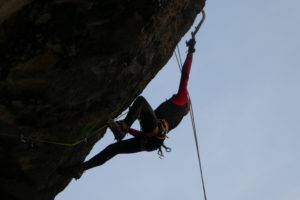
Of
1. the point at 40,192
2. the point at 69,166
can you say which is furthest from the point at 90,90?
the point at 40,192

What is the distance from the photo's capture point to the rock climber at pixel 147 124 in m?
5.84

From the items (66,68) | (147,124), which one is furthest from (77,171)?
(66,68)

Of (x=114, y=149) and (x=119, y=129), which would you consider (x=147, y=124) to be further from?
(x=114, y=149)

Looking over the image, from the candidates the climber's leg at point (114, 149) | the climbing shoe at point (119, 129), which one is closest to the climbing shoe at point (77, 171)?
the climber's leg at point (114, 149)

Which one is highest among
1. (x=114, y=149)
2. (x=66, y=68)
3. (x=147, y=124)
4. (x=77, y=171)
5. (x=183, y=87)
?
(x=183, y=87)

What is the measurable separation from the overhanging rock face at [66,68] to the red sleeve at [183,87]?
0.58 metres

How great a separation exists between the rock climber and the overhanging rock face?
40 cm

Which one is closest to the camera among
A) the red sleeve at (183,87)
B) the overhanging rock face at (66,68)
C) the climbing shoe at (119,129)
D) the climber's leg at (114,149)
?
the overhanging rock face at (66,68)

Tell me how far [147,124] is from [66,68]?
174 centimetres

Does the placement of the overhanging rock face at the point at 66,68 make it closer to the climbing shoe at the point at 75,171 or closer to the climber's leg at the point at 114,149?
the climbing shoe at the point at 75,171

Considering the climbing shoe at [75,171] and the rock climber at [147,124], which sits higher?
the rock climber at [147,124]

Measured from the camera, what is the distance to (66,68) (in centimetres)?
502

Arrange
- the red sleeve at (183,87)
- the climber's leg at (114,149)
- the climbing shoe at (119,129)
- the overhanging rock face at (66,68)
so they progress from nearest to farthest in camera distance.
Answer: the overhanging rock face at (66,68), the climbing shoe at (119,129), the climber's leg at (114,149), the red sleeve at (183,87)

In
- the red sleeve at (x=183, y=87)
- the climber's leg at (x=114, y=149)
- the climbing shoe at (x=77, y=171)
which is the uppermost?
the red sleeve at (x=183, y=87)
